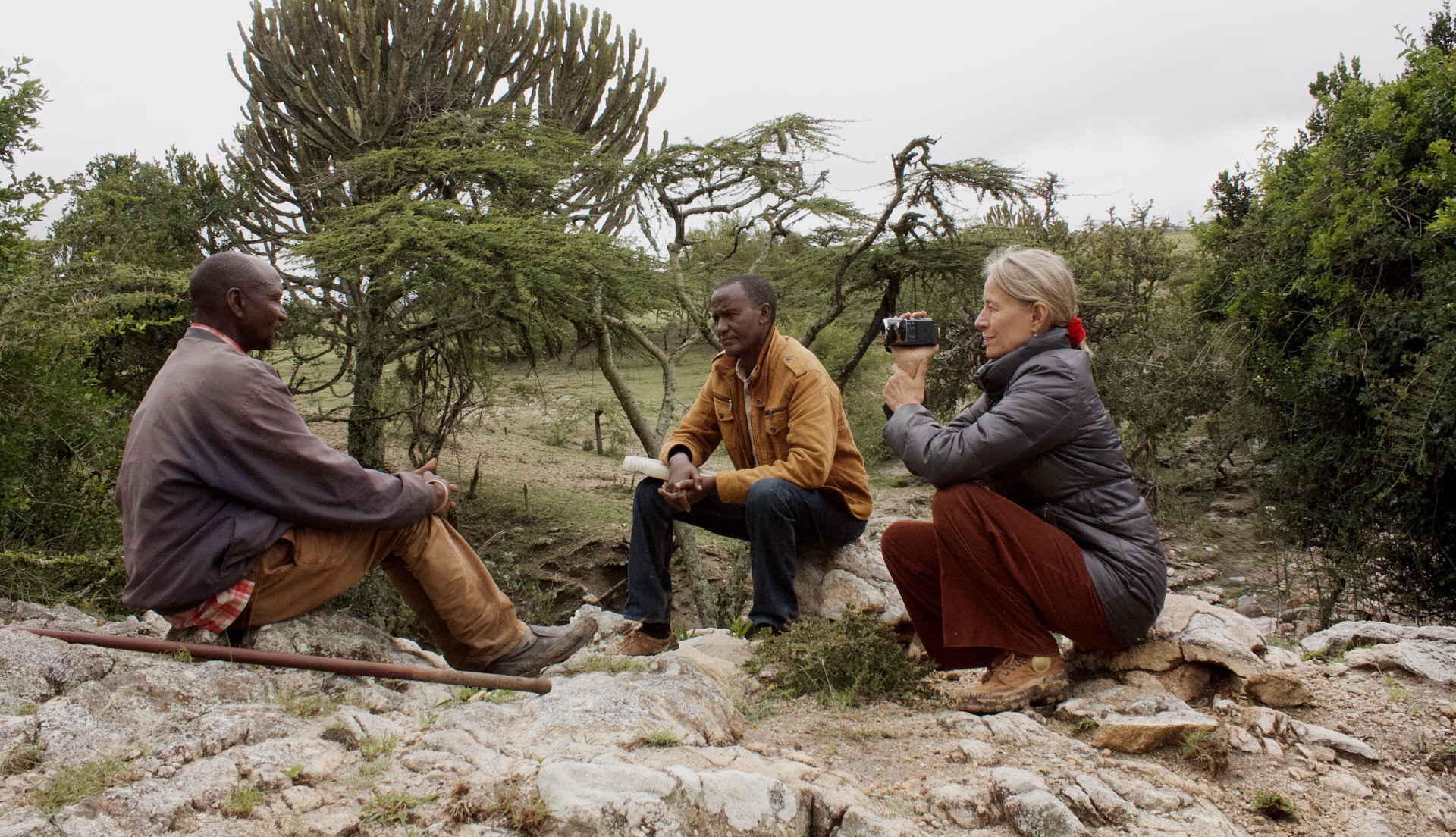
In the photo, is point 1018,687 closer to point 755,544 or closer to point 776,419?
point 755,544

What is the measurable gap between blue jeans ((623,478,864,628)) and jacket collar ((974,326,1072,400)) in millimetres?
1072

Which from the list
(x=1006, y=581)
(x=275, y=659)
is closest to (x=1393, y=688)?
(x=1006, y=581)

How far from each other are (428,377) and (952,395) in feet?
25.2

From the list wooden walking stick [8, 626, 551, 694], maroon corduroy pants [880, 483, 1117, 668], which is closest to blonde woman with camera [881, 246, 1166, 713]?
maroon corduroy pants [880, 483, 1117, 668]

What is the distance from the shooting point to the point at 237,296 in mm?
2920

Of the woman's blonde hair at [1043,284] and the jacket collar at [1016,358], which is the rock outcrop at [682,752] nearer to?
the jacket collar at [1016,358]

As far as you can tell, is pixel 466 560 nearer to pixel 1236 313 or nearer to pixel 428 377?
pixel 1236 313

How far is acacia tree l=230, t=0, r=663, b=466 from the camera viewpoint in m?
10.0

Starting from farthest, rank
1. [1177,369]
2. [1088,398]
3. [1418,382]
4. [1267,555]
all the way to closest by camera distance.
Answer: [1177,369] → [1267,555] → [1418,382] → [1088,398]

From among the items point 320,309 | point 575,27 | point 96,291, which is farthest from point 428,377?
point 575,27

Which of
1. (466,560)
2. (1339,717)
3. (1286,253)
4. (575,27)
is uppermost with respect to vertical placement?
(575,27)

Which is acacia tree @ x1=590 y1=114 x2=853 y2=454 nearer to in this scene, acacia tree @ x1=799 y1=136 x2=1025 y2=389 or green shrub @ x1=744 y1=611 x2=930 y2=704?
acacia tree @ x1=799 y1=136 x2=1025 y2=389

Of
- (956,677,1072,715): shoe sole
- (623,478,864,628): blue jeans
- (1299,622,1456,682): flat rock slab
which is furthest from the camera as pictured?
(623,478,864,628): blue jeans

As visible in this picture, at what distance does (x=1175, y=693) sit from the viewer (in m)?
2.94
